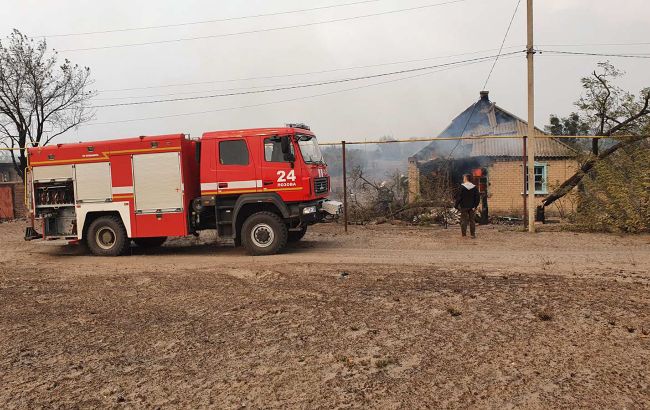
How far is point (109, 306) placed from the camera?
616 cm

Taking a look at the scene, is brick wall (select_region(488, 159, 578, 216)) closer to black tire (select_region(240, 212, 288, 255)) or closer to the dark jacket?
the dark jacket

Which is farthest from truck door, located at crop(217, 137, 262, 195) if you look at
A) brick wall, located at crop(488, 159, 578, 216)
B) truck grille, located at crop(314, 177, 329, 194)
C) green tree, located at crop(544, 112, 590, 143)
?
green tree, located at crop(544, 112, 590, 143)

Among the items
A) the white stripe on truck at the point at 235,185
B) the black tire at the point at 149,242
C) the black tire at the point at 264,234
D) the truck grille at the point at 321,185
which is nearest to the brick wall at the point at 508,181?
the truck grille at the point at 321,185

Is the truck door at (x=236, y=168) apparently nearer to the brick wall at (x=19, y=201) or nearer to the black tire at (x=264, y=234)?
the black tire at (x=264, y=234)

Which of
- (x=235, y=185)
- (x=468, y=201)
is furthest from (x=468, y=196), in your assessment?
(x=235, y=185)

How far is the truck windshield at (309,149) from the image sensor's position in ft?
32.4

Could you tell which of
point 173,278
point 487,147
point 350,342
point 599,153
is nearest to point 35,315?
point 173,278

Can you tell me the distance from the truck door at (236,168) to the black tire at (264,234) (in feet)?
2.01

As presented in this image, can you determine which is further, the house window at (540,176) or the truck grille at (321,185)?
the house window at (540,176)

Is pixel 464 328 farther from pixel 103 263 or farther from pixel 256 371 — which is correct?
pixel 103 263

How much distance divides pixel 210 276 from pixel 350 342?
4.00 m

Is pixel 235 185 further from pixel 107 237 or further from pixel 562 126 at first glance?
pixel 562 126

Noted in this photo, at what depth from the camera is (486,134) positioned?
27.0 metres

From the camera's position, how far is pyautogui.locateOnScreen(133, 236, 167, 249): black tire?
11741 mm
